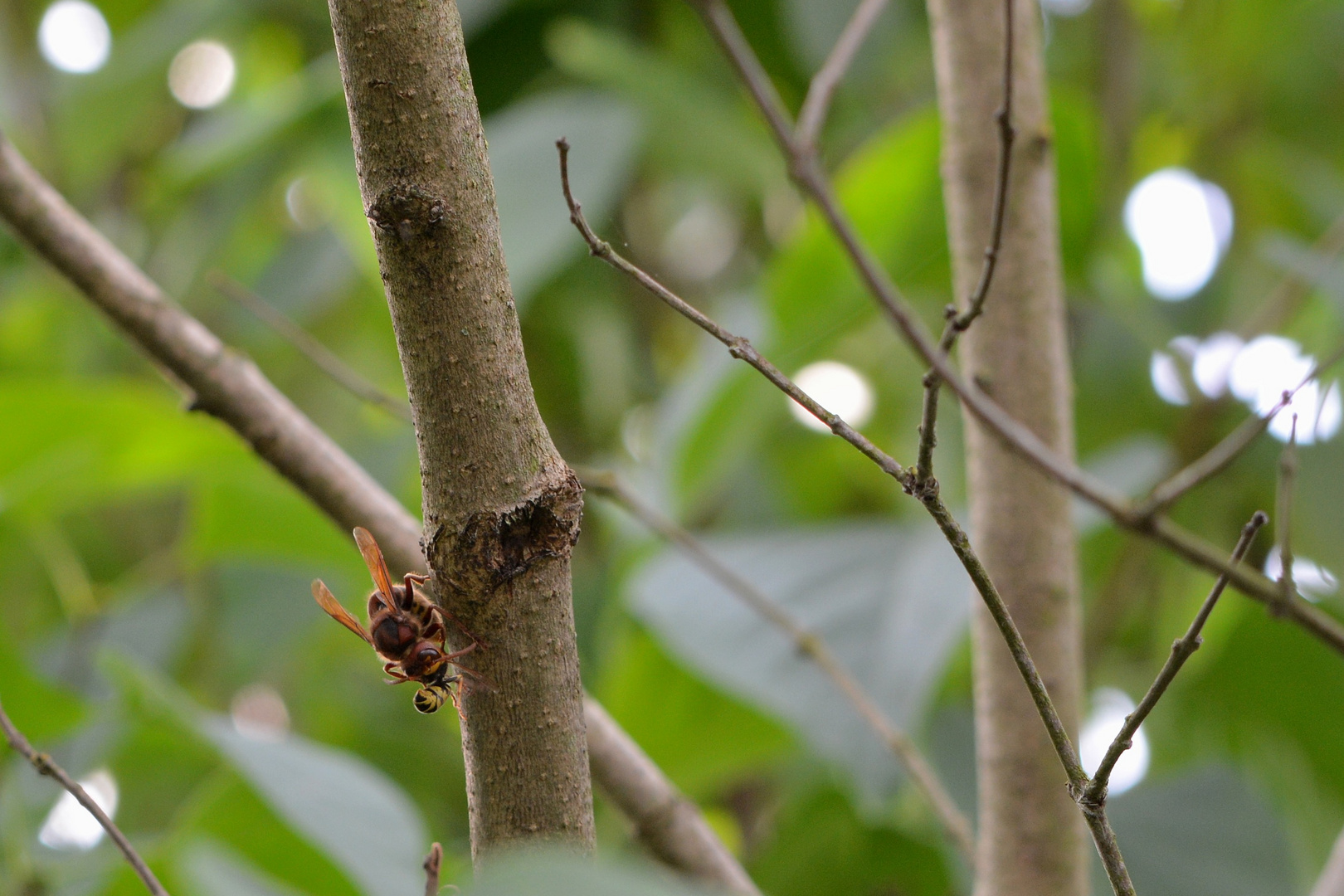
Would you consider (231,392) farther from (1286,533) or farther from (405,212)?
(1286,533)

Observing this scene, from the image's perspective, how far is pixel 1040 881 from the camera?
50cm

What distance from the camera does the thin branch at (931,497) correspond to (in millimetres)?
282

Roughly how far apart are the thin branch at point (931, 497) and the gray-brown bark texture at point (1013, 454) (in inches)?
8.8

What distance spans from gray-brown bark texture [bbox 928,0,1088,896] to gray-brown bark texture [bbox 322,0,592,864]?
10.3 inches

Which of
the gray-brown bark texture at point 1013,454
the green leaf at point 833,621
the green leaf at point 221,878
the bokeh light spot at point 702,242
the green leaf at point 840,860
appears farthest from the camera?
the bokeh light spot at point 702,242

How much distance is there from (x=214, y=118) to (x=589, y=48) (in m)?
0.66

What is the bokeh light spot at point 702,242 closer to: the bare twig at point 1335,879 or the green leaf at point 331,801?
the green leaf at point 331,801

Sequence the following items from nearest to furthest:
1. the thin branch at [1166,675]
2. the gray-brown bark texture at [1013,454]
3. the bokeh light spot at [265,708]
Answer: the thin branch at [1166,675]
the gray-brown bark texture at [1013,454]
the bokeh light spot at [265,708]

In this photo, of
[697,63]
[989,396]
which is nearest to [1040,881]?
[989,396]

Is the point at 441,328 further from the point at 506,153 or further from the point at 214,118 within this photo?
the point at 214,118

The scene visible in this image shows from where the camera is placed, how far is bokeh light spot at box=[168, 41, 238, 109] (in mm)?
1540

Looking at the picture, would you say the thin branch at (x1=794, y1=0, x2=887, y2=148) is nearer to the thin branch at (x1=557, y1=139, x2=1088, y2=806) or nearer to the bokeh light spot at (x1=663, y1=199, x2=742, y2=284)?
the thin branch at (x1=557, y1=139, x2=1088, y2=806)

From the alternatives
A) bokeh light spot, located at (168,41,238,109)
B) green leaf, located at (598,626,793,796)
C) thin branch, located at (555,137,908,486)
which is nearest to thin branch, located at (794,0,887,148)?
thin branch, located at (555,137,908,486)

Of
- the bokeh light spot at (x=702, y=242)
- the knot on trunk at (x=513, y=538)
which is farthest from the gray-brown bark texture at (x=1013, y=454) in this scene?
the bokeh light spot at (x=702, y=242)
